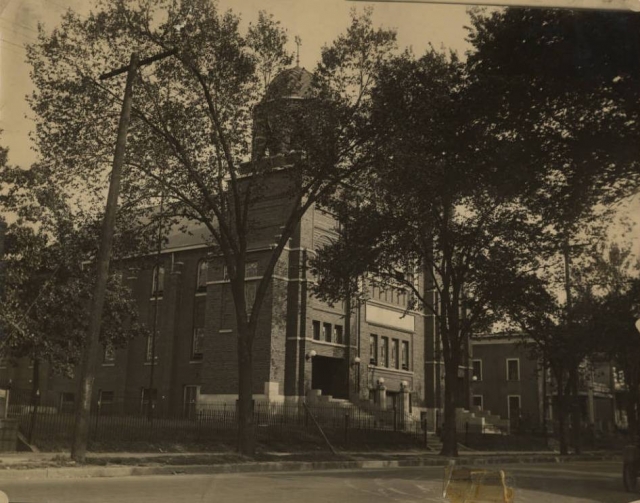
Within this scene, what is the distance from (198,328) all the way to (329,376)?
8457mm

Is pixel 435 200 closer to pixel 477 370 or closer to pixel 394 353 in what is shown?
pixel 394 353

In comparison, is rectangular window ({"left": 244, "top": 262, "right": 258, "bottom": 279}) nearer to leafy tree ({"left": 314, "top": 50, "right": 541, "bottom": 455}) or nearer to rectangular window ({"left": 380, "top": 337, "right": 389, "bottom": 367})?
rectangular window ({"left": 380, "top": 337, "right": 389, "bottom": 367})

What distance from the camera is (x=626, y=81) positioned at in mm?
9656

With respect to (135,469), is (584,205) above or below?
above

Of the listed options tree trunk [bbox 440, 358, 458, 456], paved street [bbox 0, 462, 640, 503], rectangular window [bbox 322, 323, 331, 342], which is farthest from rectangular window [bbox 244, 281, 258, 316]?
paved street [bbox 0, 462, 640, 503]

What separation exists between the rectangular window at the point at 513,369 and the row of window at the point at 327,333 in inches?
1070

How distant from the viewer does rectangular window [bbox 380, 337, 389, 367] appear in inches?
1599

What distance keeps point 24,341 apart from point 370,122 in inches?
572

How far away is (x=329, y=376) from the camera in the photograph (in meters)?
37.8

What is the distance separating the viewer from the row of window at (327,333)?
120ft

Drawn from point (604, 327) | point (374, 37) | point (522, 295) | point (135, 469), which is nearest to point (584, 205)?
point (374, 37)

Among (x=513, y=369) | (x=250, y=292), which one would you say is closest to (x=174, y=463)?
(x=250, y=292)

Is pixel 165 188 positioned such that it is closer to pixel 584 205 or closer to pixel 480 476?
pixel 584 205

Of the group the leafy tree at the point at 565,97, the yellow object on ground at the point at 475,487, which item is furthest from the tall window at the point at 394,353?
the yellow object on ground at the point at 475,487
